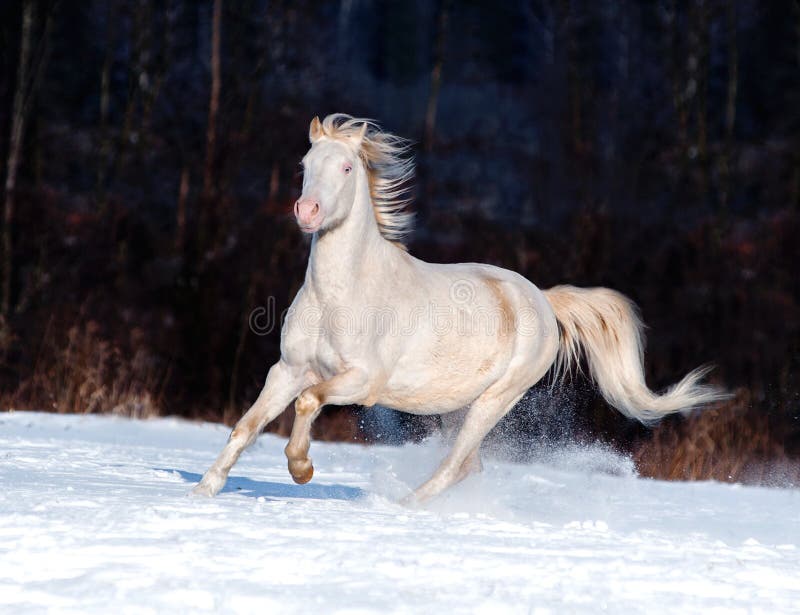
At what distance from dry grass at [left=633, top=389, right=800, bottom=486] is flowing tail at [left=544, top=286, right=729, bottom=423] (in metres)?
2.31

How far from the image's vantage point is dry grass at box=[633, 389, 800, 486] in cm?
866

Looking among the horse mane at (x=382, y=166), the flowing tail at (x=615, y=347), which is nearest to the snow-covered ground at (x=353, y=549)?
the flowing tail at (x=615, y=347)

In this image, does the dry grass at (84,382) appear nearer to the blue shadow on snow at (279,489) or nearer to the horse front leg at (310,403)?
the blue shadow on snow at (279,489)

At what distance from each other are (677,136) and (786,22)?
230 centimetres

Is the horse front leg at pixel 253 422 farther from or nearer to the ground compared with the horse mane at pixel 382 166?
nearer to the ground

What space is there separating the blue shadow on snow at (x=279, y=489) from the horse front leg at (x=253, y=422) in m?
0.29

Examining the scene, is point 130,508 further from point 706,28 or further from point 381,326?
point 706,28

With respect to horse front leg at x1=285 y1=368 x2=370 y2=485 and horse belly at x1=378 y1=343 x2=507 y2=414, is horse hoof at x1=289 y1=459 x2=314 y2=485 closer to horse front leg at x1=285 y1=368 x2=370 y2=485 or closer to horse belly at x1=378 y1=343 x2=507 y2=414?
horse front leg at x1=285 y1=368 x2=370 y2=485

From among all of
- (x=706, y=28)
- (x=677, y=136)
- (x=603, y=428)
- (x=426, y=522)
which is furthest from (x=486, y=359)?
(x=706, y=28)

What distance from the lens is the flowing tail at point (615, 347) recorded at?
6355 mm

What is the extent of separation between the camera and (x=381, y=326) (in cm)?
491

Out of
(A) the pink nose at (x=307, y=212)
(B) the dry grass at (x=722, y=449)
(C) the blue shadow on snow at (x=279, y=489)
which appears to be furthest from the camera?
(B) the dry grass at (x=722, y=449)

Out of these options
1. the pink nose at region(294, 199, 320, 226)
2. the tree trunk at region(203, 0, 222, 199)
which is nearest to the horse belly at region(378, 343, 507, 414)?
the pink nose at region(294, 199, 320, 226)

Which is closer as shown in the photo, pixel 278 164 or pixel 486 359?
pixel 486 359
